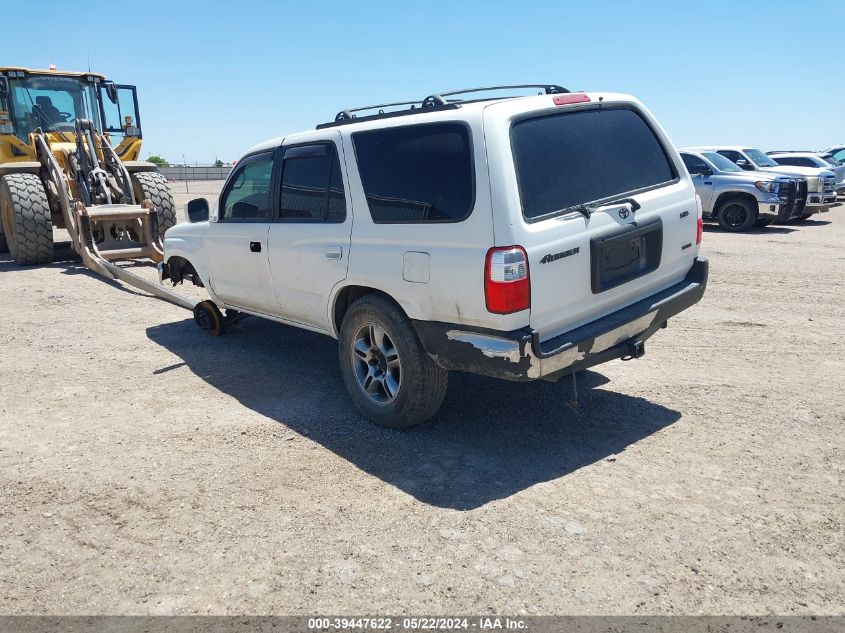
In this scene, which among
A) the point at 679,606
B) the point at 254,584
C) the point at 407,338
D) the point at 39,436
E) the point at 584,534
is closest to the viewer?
the point at 679,606

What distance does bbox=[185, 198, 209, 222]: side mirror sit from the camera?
6.62 m

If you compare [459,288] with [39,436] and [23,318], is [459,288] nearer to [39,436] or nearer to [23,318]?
[39,436]

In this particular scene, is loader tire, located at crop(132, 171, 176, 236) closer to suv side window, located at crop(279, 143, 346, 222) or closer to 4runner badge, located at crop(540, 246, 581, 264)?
suv side window, located at crop(279, 143, 346, 222)

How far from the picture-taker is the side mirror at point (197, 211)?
21.7ft

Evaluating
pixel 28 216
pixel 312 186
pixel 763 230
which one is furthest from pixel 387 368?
pixel 763 230

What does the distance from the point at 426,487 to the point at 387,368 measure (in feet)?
3.19

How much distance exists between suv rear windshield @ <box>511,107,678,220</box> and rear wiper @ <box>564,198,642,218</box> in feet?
0.09

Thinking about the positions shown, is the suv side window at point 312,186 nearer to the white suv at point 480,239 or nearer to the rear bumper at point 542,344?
the white suv at point 480,239

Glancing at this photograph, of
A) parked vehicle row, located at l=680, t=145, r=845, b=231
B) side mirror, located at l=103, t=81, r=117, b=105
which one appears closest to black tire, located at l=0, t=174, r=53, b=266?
side mirror, located at l=103, t=81, r=117, b=105

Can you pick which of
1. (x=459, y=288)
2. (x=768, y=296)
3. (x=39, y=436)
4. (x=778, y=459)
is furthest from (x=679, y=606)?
(x=768, y=296)

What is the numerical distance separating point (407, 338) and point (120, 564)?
2012mm

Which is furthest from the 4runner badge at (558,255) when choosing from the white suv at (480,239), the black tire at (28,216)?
the black tire at (28,216)

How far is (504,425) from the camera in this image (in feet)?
15.5

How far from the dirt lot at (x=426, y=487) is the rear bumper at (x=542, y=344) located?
617 mm
